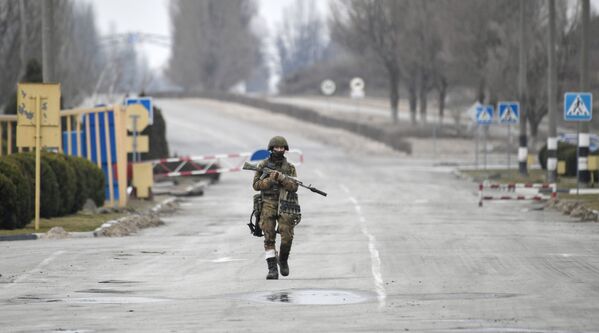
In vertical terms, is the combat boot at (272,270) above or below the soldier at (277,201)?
below

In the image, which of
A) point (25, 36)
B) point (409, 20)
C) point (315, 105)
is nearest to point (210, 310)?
point (25, 36)

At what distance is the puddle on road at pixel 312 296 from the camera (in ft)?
47.6

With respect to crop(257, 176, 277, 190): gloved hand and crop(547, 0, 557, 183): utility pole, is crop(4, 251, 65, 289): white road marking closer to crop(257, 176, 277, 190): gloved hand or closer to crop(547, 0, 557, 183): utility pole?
crop(257, 176, 277, 190): gloved hand

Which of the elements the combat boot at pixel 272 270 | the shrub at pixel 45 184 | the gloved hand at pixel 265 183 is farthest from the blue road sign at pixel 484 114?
the gloved hand at pixel 265 183

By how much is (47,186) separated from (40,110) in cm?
317

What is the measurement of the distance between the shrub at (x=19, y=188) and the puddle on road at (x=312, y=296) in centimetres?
1169

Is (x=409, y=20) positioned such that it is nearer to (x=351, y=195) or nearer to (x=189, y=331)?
(x=351, y=195)

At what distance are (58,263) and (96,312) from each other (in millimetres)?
6156

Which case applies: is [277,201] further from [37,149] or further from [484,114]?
[484,114]

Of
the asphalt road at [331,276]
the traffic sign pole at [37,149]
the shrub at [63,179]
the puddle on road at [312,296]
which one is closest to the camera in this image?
the asphalt road at [331,276]

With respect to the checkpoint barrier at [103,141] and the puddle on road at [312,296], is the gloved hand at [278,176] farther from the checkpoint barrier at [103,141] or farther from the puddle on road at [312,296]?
the checkpoint barrier at [103,141]

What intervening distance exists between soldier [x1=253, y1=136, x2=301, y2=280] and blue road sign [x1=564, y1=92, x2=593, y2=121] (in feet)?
66.0

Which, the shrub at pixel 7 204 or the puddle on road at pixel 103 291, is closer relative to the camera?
the puddle on road at pixel 103 291

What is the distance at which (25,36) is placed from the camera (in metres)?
52.0
